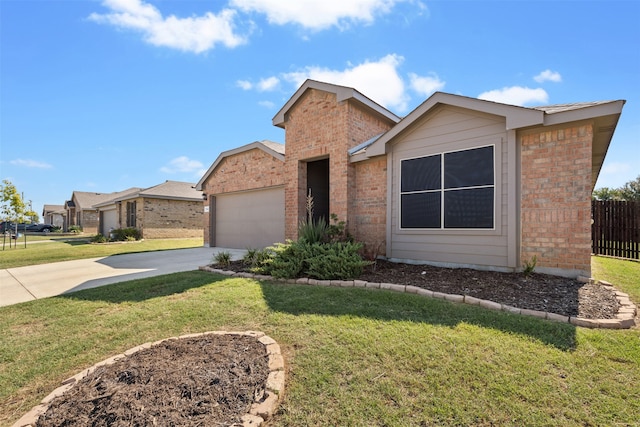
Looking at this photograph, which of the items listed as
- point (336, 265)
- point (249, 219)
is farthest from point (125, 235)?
point (336, 265)

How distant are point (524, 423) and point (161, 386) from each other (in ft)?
8.97

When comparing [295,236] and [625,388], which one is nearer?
[625,388]

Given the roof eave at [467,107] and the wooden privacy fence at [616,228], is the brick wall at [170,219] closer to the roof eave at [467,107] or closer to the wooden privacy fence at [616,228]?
the roof eave at [467,107]

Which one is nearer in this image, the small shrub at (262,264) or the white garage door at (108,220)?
the small shrub at (262,264)

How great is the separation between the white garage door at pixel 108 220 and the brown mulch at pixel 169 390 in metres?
26.0

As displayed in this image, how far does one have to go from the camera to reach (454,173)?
6.35m

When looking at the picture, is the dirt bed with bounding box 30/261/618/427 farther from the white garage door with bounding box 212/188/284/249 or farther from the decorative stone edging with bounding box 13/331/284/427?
the white garage door with bounding box 212/188/284/249

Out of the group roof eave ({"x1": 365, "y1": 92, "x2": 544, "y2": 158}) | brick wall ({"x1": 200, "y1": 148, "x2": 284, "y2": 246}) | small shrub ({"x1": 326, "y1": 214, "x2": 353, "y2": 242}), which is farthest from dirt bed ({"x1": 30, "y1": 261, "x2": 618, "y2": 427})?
brick wall ({"x1": 200, "y1": 148, "x2": 284, "y2": 246})

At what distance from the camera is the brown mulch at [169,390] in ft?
6.61

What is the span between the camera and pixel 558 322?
338 cm

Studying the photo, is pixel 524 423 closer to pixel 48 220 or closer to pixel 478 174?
pixel 478 174

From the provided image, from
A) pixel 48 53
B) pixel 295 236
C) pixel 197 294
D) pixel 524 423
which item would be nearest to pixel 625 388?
pixel 524 423

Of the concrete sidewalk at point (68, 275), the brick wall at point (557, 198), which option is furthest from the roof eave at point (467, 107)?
the concrete sidewalk at point (68, 275)

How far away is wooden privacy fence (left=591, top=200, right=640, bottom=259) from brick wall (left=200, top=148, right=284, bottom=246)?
38.0 feet
